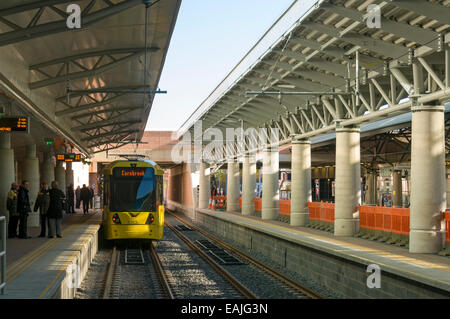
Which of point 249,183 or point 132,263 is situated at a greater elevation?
point 249,183

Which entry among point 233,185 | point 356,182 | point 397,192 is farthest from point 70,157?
point 397,192

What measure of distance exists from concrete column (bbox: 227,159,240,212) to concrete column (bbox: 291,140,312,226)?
17612 mm

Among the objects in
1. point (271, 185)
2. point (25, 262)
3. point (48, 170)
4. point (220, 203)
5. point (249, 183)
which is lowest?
point (25, 262)

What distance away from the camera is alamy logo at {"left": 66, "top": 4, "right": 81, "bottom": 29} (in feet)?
45.0

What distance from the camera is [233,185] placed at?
5000cm

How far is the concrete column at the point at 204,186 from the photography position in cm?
5706

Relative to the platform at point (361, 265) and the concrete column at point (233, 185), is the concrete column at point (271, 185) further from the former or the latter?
the platform at point (361, 265)

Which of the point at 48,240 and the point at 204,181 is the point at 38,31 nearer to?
the point at 48,240

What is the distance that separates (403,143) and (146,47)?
30571 millimetres

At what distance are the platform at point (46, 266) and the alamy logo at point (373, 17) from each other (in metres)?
8.87

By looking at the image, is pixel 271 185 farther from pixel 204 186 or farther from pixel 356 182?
pixel 204 186

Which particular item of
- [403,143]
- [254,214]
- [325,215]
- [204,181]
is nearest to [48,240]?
[325,215]

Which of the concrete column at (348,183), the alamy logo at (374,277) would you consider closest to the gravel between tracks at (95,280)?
the alamy logo at (374,277)

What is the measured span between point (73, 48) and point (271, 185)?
20421 mm
